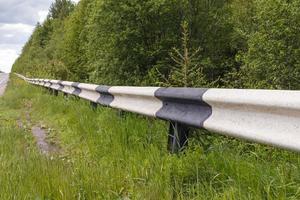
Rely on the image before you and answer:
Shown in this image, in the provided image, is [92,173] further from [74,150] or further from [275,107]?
[74,150]

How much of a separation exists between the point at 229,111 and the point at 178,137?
2.62 ft

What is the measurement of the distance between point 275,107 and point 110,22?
52.0 feet

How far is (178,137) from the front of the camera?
13.1 ft

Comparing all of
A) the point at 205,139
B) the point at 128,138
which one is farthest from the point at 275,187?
the point at 128,138

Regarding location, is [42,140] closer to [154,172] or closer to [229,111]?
[154,172]

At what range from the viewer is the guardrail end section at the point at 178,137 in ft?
13.0

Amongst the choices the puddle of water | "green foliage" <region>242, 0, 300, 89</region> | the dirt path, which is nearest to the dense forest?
"green foliage" <region>242, 0, 300, 89</region>

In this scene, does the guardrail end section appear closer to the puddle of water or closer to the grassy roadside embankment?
the grassy roadside embankment

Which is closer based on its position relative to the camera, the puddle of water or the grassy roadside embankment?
the grassy roadside embankment

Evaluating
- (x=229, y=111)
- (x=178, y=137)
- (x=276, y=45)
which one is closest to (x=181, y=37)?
(x=276, y=45)

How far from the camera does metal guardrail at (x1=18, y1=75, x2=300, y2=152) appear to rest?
8.54 ft

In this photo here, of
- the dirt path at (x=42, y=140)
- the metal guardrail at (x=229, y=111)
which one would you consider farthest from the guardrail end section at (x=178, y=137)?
the dirt path at (x=42, y=140)

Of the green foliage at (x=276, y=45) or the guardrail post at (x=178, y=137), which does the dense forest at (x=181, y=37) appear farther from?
the guardrail post at (x=178, y=137)

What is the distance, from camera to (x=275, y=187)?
2811 mm
